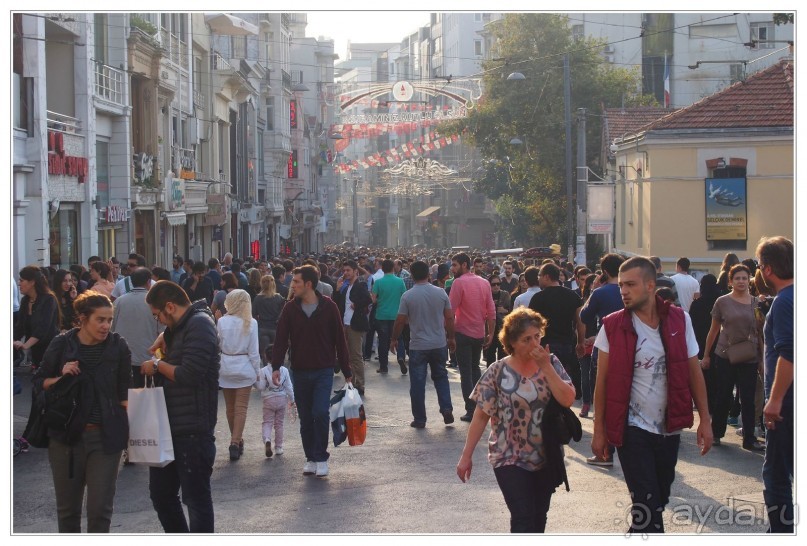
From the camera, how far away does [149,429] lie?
21.9 feet

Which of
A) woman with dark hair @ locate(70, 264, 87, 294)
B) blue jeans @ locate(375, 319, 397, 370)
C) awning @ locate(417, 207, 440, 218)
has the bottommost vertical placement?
blue jeans @ locate(375, 319, 397, 370)

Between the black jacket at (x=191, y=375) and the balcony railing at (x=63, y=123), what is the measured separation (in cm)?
1769

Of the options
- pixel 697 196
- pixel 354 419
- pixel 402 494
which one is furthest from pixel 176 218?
pixel 402 494

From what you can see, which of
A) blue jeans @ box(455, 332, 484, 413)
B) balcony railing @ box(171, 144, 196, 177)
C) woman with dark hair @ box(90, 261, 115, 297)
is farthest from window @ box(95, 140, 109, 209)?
blue jeans @ box(455, 332, 484, 413)

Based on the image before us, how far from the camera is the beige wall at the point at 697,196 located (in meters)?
28.0

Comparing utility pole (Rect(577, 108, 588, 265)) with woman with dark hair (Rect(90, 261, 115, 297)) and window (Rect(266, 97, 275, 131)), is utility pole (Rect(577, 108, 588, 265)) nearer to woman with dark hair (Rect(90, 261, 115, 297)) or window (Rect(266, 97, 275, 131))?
woman with dark hair (Rect(90, 261, 115, 297))

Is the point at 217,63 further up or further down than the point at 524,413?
further up

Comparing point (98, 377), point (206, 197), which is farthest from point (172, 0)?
point (206, 197)

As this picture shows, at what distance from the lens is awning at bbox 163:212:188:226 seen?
111ft

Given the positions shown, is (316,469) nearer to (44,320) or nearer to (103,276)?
(44,320)

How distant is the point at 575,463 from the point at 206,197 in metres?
32.3

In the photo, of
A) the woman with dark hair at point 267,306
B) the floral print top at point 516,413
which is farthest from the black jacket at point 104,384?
the woman with dark hair at point 267,306

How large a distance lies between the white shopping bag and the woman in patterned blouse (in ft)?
6.14

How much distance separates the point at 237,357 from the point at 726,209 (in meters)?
20.4
